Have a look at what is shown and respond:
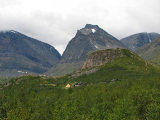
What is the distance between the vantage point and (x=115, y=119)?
13425 centimetres

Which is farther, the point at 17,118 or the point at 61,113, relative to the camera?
the point at 61,113

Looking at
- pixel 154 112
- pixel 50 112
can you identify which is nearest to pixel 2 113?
pixel 50 112

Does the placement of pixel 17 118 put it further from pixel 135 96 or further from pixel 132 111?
pixel 135 96

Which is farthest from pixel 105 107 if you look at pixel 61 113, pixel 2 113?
pixel 2 113

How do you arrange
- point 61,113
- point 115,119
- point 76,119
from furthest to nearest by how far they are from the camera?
point 61,113 < point 76,119 < point 115,119

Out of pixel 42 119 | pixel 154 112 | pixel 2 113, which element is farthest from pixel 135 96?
pixel 2 113

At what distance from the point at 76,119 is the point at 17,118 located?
3281cm

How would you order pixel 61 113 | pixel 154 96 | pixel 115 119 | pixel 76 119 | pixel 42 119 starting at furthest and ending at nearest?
pixel 154 96 < pixel 42 119 < pixel 61 113 < pixel 76 119 < pixel 115 119

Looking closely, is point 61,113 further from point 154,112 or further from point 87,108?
point 154,112

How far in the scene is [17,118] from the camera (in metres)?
137

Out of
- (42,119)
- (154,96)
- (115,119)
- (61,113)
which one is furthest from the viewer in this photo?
(154,96)

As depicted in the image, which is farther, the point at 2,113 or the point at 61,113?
the point at 2,113

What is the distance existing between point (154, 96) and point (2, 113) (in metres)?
118

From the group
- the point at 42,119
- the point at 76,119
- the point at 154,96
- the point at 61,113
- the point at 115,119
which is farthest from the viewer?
the point at 154,96
